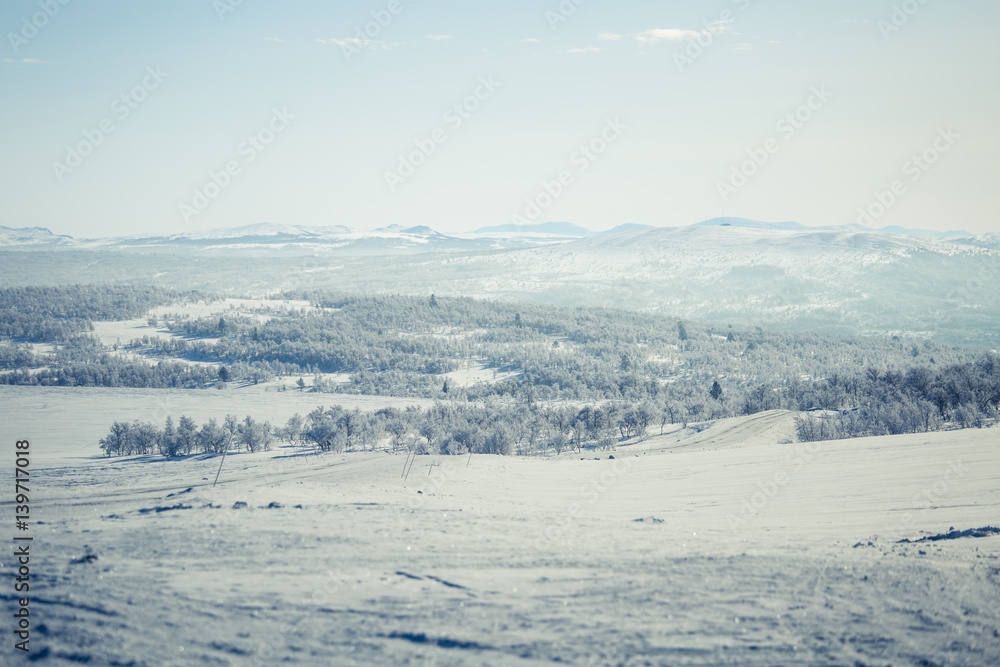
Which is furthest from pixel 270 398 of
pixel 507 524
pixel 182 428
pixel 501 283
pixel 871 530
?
pixel 501 283

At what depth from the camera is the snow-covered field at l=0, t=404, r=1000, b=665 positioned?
902 centimetres

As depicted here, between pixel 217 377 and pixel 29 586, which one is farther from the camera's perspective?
pixel 217 377

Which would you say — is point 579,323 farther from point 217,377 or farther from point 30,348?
point 30,348

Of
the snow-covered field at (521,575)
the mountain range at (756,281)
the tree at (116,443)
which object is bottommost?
the tree at (116,443)

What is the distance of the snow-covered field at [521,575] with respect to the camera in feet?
29.6

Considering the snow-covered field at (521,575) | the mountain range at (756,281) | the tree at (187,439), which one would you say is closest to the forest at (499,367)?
the tree at (187,439)

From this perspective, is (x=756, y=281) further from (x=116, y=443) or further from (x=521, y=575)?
(x=521, y=575)

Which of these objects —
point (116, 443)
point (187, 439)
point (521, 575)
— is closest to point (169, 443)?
point (187, 439)

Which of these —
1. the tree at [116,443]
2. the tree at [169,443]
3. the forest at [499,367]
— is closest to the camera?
the tree at [169,443]

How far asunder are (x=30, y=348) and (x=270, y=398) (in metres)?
37.7

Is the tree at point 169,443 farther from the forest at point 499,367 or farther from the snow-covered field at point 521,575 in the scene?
the snow-covered field at point 521,575

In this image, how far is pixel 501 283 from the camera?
164625 mm

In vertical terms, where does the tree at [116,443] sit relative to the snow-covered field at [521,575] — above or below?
below

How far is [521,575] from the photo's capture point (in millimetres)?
11453
